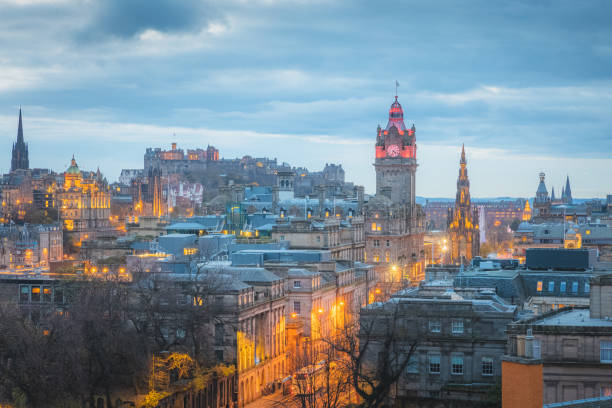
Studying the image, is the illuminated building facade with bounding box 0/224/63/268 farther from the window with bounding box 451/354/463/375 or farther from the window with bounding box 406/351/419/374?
the window with bounding box 451/354/463/375

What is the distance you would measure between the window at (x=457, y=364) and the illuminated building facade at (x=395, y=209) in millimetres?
93664

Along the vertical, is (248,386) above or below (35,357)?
below

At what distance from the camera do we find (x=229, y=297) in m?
83.0

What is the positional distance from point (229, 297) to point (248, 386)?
7.86 metres

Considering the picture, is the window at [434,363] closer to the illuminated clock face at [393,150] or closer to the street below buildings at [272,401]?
the street below buildings at [272,401]

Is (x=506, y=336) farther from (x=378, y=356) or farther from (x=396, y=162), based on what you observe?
(x=396, y=162)

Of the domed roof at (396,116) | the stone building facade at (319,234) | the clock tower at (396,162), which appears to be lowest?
the stone building facade at (319,234)

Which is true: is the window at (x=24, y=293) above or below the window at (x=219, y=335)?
above

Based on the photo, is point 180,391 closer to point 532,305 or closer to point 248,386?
point 248,386

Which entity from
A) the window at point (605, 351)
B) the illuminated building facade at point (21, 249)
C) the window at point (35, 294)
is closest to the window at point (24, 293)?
the window at point (35, 294)

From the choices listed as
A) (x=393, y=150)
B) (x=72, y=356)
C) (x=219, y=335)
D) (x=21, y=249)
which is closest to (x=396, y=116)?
(x=393, y=150)

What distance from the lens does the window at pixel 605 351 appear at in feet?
182

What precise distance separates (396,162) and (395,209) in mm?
13519

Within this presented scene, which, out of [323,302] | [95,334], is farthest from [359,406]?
[323,302]
